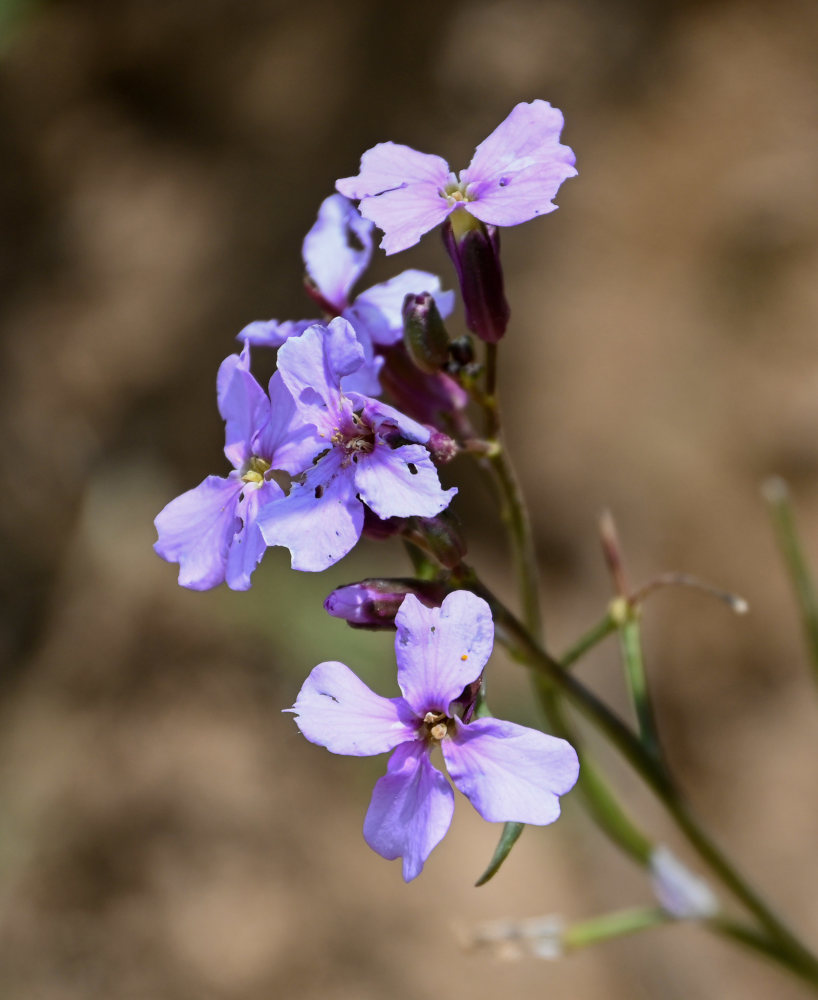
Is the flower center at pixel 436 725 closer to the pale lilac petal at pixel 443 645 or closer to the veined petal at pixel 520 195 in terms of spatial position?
the pale lilac petal at pixel 443 645

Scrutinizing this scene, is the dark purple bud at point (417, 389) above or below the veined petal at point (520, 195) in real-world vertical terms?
below

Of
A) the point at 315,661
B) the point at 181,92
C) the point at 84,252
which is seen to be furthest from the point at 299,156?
the point at 315,661

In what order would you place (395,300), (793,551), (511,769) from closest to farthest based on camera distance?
(511,769) < (395,300) < (793,551)

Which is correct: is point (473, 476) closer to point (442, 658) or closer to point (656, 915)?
point (656, 915)

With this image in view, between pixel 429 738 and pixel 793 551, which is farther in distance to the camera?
pixel 793 551

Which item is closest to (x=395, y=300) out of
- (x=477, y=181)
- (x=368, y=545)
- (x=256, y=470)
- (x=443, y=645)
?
(x=477, y=181)

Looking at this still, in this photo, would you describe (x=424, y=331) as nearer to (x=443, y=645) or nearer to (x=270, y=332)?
(x=270, y=332)

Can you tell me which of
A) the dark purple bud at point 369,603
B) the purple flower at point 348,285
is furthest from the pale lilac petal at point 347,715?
the purple flower at point 348,285
